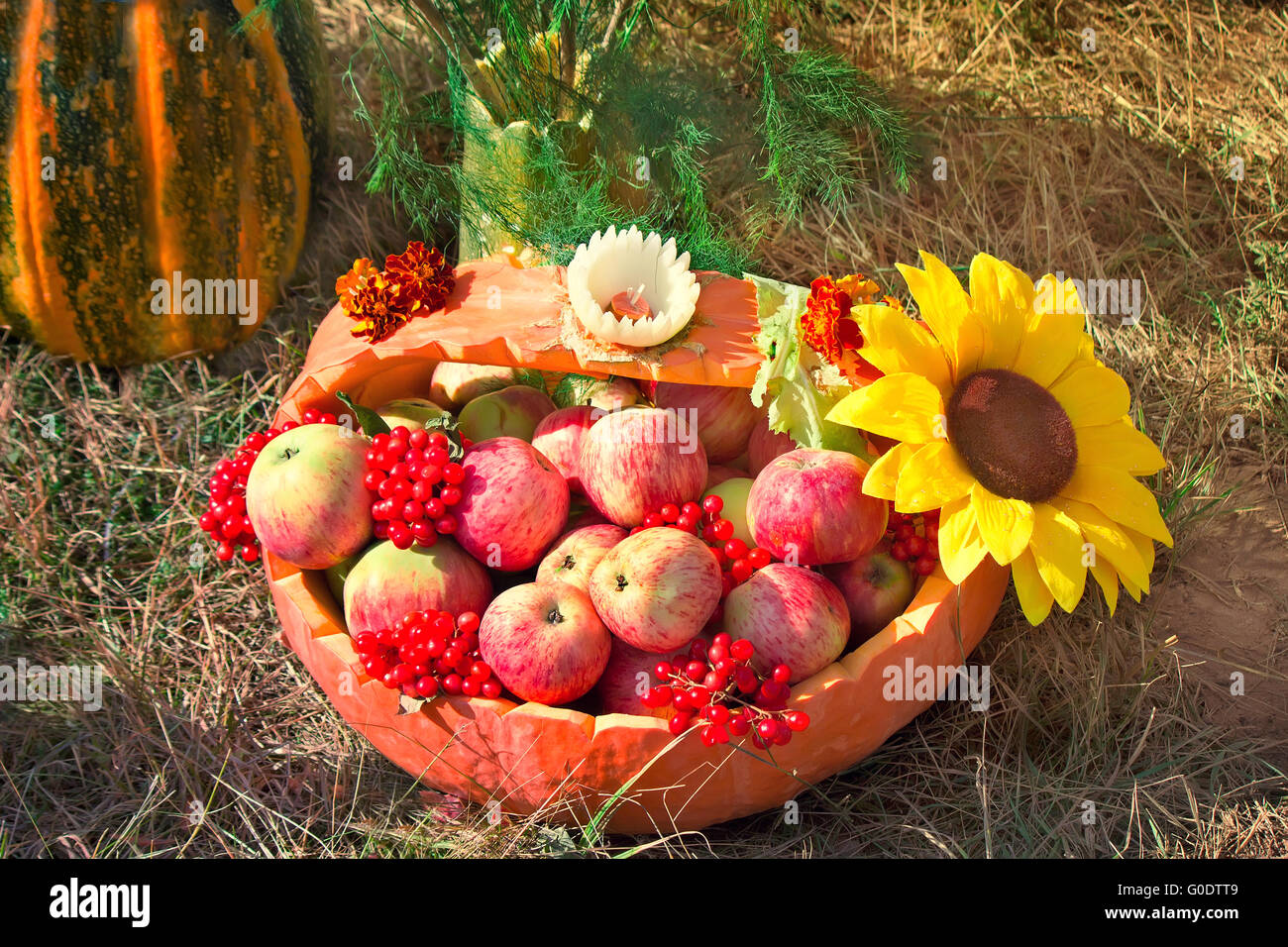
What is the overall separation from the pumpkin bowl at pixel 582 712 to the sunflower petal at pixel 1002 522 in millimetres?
191

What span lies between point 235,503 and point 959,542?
5.55ft

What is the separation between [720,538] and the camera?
2383 mm

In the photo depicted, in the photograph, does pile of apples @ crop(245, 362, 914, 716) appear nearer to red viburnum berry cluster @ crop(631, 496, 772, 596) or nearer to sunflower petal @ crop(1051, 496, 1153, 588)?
red viburnum berry cluster @ crop(631, 496, 772, 596)

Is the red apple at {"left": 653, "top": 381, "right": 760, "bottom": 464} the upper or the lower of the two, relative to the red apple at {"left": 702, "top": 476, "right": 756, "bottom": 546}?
upper

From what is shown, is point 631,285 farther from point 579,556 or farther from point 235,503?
point 235,503

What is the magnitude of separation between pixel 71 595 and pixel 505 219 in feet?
5.41

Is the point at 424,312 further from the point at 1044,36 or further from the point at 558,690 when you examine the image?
the point at 1044,36

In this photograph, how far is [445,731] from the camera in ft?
7.17

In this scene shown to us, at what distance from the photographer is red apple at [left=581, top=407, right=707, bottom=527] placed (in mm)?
2381

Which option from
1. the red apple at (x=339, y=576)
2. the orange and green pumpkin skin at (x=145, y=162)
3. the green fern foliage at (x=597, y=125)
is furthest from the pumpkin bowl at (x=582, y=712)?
the orange and green pumpkin skin at (x=145, y=162)

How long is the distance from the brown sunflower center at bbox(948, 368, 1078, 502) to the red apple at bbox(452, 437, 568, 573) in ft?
3.04

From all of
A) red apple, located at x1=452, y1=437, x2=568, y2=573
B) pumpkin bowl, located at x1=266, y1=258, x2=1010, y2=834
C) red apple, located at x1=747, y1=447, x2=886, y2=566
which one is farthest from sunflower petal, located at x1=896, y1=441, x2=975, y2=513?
red apple, located at x1=452, y1=437, x2=568, y2=573

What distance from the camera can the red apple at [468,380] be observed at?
2.86 m

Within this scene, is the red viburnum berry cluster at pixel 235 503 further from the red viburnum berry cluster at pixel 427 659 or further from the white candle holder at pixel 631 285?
the white candle holder at pixel 631 285
